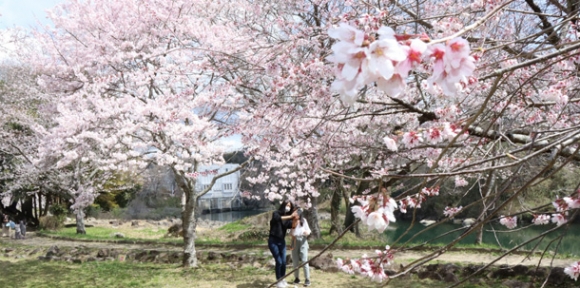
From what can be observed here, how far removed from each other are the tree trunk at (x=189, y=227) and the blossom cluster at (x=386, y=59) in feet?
22.7

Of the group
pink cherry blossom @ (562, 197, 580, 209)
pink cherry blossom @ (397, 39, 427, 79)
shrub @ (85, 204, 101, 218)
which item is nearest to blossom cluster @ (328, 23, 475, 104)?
pink cherry blossom @ (397, 39, 427, 79)

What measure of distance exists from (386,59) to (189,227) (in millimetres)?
7203

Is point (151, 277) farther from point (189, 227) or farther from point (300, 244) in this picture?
point (300, 244)

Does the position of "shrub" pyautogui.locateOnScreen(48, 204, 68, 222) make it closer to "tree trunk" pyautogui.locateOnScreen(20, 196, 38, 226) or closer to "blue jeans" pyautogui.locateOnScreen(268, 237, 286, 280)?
"tree trunk" pyautogui.locateOnScreen(20, 196, 38, 226)

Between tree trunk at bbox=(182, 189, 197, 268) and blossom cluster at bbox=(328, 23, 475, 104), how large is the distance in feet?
22.7

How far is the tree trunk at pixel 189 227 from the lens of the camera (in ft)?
24.4

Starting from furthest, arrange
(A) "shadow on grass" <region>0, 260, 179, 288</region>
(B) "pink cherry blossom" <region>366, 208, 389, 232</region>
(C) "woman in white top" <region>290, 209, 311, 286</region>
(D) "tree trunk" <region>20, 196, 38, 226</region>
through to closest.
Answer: (D) "tree trunk" <region>20, 196, 38, 226</region>
(A) "shadow on grass" <region>0, 260, 179, 288</region>
(C) "woman in white top" <region>290, 209, 311, 286</region>
(B) "pink cherry blossom" <region>366, 208, 389, 232</region>

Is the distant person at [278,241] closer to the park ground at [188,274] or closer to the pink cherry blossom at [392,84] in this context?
the park ground at [188,274]

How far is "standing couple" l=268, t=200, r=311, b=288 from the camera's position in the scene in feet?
16.8

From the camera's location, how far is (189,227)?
7496 millimetres

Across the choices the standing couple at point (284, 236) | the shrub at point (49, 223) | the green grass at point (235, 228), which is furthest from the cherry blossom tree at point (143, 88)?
the shrub at point (49, 223)

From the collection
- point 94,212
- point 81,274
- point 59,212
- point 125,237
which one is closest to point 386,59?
point 81,274

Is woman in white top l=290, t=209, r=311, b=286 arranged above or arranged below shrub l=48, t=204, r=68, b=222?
below

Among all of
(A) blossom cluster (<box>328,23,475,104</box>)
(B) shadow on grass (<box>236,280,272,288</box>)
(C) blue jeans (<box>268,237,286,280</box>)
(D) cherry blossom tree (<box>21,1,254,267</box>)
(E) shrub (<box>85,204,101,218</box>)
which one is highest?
(D) cherry blossom tree (<box>21,1,254,267</box>)
